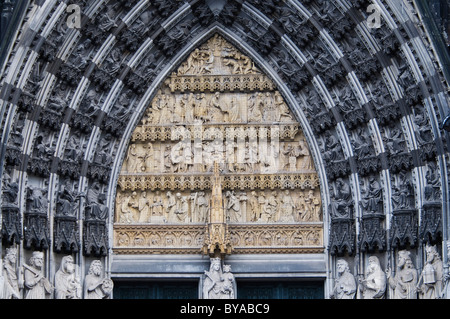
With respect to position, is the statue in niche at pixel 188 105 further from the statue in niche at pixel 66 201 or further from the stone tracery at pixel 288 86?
the statue in niche at pixel 66 201

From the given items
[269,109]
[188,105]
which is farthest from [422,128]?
[188,105]

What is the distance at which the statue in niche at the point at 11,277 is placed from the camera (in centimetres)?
1867

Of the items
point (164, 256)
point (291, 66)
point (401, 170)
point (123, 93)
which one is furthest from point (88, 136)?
point (401, 170)

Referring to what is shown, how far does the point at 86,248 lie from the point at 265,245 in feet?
10.7

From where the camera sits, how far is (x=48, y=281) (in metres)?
19.5

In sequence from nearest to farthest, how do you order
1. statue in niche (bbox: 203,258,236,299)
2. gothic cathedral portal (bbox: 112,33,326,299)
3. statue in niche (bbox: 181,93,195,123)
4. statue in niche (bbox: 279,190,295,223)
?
1. statue in niche (bbox: 203,258,236,299)
2. gothic cathedral portal (bbox: 112,33,326,299)
3. statue in niche (bbox: 279,190,295,223)
4. statue in niche (bbox: 181,93,195,123)

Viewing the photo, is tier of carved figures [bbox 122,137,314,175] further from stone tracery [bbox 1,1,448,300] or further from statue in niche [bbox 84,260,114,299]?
statue in niche [bbox 84,260,114,299]

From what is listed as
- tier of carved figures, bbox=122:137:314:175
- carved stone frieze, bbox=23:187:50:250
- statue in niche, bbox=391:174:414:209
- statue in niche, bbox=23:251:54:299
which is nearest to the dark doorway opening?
tier of carved figures, bbox=122:137:314:175

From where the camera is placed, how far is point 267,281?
68.0 ft

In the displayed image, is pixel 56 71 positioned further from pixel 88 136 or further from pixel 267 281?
pixel 267 281

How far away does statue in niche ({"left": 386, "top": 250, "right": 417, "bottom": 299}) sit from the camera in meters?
19.2

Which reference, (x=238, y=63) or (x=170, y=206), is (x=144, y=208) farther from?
(x=238, y=63)

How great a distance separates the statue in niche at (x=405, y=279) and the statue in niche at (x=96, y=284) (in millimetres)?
4990

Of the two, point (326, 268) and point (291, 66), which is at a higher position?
point (291, 66)
